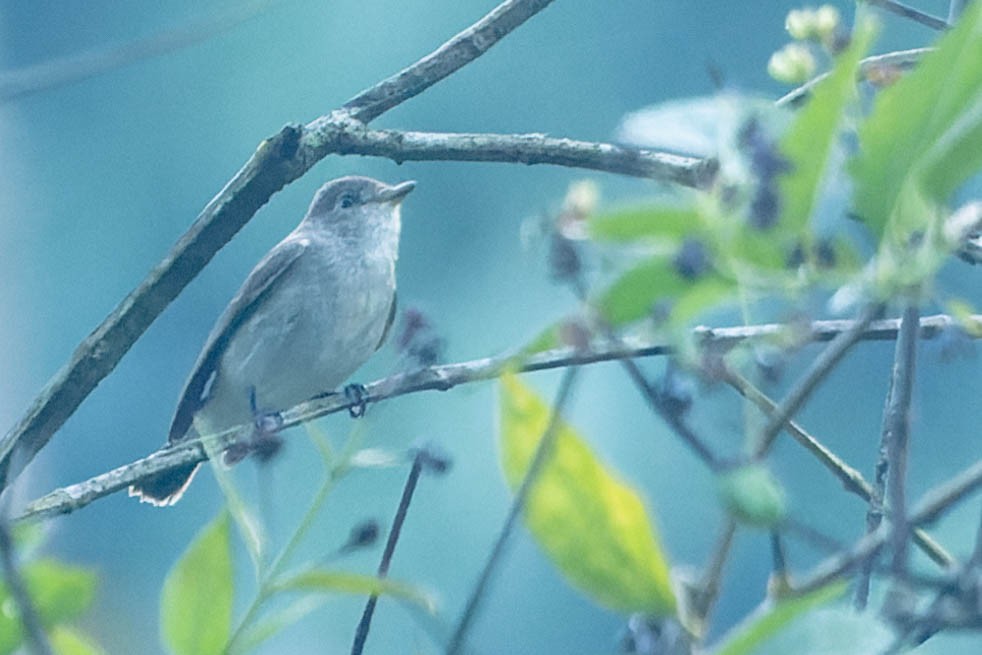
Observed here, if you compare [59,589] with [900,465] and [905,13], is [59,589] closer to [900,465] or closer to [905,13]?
[900,465]

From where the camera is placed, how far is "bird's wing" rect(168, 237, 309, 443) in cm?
175

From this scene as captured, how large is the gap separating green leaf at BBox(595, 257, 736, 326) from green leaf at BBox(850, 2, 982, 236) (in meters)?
0.03

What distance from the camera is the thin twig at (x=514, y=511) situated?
0.25 meters

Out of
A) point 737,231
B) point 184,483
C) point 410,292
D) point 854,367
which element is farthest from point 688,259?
point 410,292

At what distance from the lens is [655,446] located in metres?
1.94

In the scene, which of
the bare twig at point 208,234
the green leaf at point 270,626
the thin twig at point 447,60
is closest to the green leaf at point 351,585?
the green leaf at point 270,626

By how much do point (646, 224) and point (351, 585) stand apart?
0.10 meters

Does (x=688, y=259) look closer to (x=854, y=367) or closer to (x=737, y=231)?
(x=737, y=231)

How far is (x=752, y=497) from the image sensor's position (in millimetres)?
229

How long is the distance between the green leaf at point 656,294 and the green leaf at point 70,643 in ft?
0.47

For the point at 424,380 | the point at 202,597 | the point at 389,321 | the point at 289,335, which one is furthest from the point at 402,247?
the point at 202,597

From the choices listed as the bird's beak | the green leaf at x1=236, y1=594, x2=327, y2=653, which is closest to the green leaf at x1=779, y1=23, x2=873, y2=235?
the green leaf at x1=236, y1=594, x2=327, y2=653

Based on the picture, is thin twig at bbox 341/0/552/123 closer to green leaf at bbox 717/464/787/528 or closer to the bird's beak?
green leaf at bbox 717/464/787/528

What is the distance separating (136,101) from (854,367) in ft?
4.04
